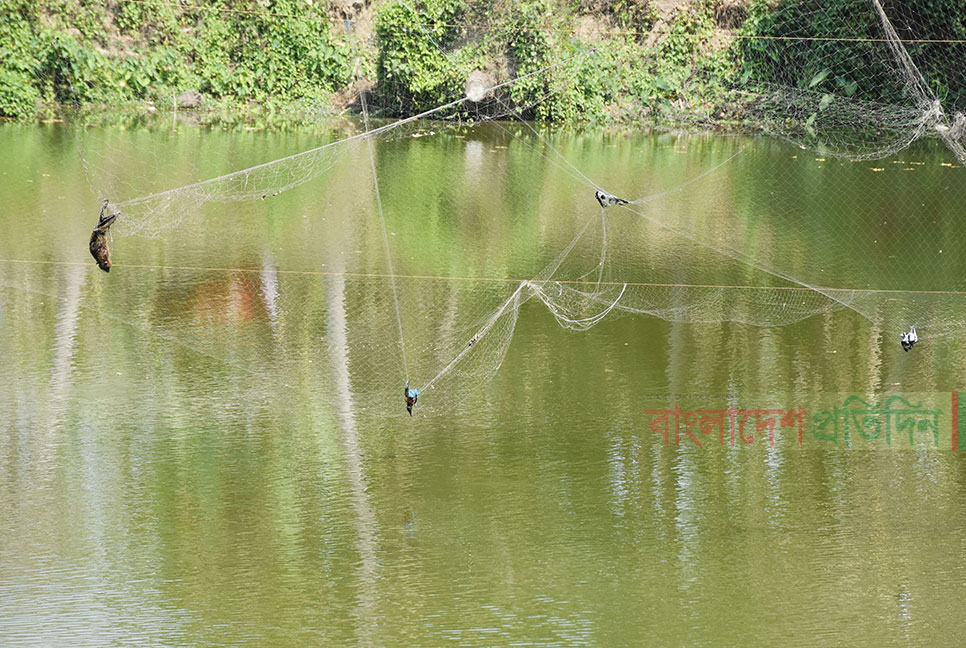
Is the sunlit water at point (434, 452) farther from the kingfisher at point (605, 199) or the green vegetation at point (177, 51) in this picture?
the green vegetation at point (177, 51)

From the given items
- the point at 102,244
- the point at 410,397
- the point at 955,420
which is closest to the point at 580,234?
the point at 955,420

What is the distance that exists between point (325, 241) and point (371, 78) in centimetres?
721

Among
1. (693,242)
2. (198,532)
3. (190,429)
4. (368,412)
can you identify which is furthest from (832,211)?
(198,532)

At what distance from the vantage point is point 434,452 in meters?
5.51

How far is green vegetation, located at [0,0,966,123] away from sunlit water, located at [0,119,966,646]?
563cm

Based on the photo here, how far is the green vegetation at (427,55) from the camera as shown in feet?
49.9

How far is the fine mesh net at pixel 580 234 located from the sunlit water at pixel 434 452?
52mm

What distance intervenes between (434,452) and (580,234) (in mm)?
4613

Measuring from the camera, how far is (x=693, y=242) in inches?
383

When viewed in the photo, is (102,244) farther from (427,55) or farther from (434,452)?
(427,55)

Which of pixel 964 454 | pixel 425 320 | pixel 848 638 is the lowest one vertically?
pixel 848 638

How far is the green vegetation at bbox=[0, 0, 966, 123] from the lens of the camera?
1522 cm

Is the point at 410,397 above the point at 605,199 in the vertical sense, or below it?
below

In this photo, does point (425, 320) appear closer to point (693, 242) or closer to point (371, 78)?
point (693, 242)
